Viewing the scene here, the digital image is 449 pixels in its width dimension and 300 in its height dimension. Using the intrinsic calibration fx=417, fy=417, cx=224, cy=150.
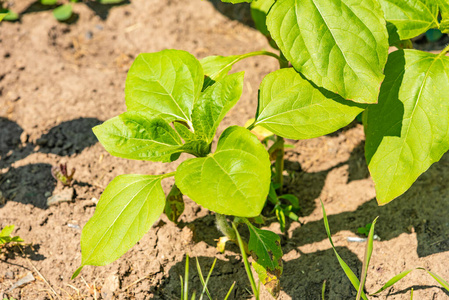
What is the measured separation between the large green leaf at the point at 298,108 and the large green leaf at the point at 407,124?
7.4 inches

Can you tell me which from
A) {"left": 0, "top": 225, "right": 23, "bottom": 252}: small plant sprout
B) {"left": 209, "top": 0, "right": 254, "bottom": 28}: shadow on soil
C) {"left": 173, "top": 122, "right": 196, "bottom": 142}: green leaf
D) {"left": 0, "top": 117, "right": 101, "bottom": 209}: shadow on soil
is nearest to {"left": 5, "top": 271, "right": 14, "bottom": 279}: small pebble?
{"left": 0, "top": 225, "right": 23, "bottom": 252}: small plant sprout

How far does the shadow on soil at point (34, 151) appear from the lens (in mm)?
2724

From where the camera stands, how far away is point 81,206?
2.65 m

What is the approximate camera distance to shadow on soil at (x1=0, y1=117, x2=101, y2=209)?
272 cm

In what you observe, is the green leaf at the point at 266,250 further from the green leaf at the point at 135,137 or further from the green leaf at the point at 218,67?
the green leaf at the point at 218,67

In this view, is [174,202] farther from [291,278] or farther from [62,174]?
[62,174]

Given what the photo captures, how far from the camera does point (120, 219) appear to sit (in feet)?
5.76

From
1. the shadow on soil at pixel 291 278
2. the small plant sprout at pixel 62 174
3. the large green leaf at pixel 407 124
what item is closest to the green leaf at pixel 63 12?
the small plant sprout at pixel 62 174

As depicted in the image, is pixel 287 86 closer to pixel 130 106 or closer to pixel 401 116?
pixel 401 116

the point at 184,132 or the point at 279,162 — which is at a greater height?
the point at 184,132

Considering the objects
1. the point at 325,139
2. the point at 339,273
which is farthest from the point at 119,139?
the point at 325,139

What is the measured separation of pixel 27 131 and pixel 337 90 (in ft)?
7.88

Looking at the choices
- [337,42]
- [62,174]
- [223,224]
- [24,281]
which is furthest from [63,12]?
[337,42]

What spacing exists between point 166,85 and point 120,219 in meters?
0.67
